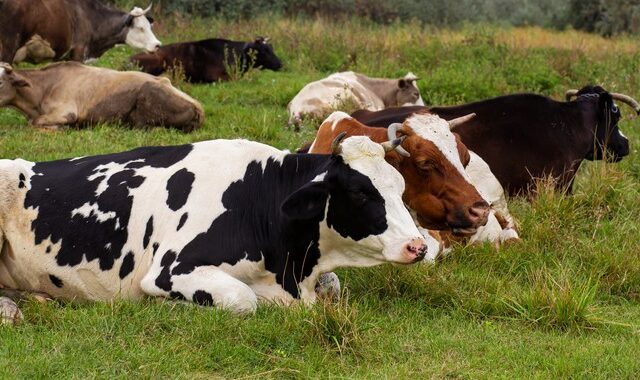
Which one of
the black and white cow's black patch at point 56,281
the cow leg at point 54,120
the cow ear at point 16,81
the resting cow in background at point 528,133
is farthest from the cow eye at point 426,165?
the cow ear at point 16,81

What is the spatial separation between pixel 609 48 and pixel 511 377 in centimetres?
2022

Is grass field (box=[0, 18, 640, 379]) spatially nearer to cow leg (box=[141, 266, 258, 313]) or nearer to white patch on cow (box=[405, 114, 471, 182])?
cow leg (box=[141, 266, 258, 313])

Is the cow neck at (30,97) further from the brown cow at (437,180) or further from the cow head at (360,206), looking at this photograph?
the cow head at (360,206)

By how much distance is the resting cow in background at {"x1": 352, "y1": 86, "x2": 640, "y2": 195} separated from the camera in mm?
9867

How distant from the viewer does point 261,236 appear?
6.37 metres

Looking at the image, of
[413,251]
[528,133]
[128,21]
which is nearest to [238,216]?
[413,251]

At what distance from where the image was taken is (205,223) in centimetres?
638

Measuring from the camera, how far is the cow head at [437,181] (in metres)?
6.93

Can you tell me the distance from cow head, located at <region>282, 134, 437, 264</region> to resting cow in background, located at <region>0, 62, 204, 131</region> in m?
6.88

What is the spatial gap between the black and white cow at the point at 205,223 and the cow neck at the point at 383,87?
9.58m

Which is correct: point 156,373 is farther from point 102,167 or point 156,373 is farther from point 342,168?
point 102,167

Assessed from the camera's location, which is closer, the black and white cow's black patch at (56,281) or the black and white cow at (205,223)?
the black and white cow at (205,223)

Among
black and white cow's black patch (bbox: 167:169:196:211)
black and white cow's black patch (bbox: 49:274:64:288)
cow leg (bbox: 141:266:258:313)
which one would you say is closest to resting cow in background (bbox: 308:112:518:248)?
black and white cow's black patch (bbox: 167:169:196:211)

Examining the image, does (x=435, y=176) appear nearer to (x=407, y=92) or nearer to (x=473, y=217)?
(x=473, y=217)
